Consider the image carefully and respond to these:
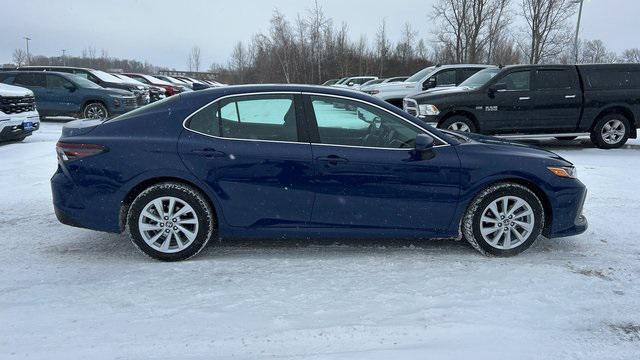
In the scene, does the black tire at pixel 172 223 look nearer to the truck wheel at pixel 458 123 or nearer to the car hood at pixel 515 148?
the car hood at pixel 515 148

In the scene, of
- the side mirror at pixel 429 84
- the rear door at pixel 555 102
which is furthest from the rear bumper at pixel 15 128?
the rear door at pixel 555 102

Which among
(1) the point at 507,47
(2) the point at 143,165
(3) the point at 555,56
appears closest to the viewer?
(2) the point at 143,165

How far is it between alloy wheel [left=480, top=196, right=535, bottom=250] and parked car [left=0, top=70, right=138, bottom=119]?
1230 centimetres

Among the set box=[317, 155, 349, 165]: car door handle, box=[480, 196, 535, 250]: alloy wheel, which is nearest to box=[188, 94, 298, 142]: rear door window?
box=[317, 155, 349, 165]: car door handle

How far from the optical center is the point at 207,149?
4.02m

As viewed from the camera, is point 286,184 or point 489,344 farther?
point 286,184

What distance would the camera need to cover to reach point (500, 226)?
424 cm

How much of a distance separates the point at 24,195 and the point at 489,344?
19.0 ft

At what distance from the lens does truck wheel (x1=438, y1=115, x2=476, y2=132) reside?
984 centimetres

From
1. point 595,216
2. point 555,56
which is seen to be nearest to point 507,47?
point 555,56

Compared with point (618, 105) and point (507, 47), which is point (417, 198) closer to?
point (618, 105)

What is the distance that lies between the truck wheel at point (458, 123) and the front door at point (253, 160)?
6.28m

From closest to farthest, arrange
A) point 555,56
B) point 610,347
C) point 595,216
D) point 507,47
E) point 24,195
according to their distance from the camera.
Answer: point 610,347, point 595,216, point 24,195, point 555,56, point 507,47

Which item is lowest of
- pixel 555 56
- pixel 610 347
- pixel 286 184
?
pixel 610 347
